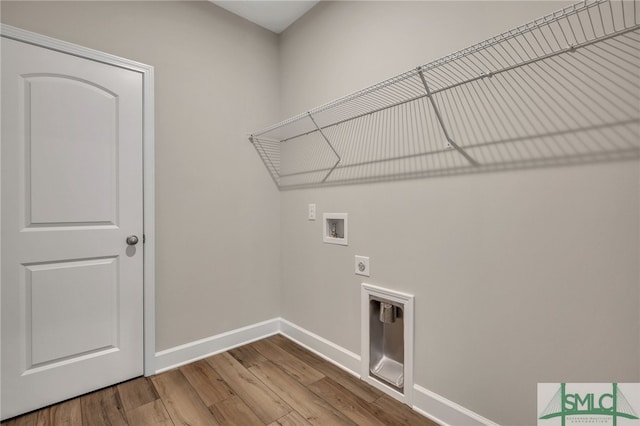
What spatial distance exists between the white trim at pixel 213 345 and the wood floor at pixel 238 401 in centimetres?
6

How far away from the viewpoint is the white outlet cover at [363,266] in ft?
6.00

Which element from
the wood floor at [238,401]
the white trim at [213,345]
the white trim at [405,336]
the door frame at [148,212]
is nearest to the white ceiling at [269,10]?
the door frame at [148,212]

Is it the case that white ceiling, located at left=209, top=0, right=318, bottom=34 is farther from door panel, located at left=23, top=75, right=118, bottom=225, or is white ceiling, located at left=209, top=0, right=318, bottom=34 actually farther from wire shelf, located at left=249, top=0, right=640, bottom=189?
door panel, located at left=23, top=75, right=118, bottom=225

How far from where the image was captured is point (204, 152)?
214 cm

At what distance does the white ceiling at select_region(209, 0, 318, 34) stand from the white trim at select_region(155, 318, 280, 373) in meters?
2.51

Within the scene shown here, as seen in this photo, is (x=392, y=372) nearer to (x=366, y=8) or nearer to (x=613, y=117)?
(x=613, y=117)

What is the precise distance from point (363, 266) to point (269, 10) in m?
2.07

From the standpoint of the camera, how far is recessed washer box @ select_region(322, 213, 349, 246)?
197 cm

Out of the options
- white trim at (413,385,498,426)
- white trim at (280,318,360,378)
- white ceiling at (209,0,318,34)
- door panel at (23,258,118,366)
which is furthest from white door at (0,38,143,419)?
white trim at (413,385,498,426)

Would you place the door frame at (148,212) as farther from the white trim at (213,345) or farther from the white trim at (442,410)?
the white trim at (442,410)

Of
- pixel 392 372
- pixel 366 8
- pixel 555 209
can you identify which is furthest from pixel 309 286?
pixel 366 8

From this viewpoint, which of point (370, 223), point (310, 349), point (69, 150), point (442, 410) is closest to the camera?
point (442, 410)

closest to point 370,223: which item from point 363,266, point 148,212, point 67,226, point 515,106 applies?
point 363,266

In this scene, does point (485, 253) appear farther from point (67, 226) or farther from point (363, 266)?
point (67, 226)
